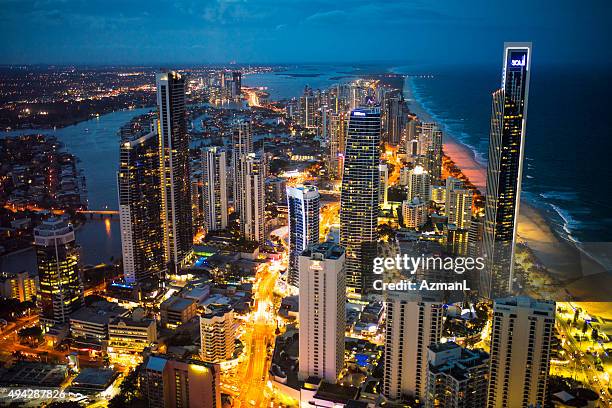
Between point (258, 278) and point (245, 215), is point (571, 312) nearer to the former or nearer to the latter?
point (258, 278)

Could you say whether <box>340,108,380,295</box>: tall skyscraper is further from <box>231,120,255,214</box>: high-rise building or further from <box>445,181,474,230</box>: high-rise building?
<box>231,120,255,214</box>: high-rise building

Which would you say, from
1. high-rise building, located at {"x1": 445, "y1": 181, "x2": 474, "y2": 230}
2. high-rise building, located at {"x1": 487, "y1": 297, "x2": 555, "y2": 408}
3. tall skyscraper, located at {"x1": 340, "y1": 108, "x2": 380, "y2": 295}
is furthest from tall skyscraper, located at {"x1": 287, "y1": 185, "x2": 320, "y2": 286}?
high-rise building, located at {"x1": 487, "y1": 297, "x2": 555, "y2": 408}

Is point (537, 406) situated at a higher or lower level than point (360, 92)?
lower

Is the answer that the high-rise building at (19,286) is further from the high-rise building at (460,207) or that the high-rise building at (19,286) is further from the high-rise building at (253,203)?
the high-rise building at (460,207)

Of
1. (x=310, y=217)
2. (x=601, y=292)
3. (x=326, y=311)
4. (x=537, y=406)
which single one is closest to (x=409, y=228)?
(x=310, y=217)

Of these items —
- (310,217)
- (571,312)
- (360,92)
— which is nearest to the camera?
(571,312)

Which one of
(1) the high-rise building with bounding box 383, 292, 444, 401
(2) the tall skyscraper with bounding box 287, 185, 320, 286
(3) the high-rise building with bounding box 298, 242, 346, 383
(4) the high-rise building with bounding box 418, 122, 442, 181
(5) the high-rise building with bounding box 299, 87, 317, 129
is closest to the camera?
(1) the high-rise building with bounding box 383, 292, 444, 401

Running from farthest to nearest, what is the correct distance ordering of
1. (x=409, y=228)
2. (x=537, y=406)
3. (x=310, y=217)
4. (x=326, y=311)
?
(x=409, y=228) < (x=310, y=217) < (x=326, y=311) < (x=537, y=406)
